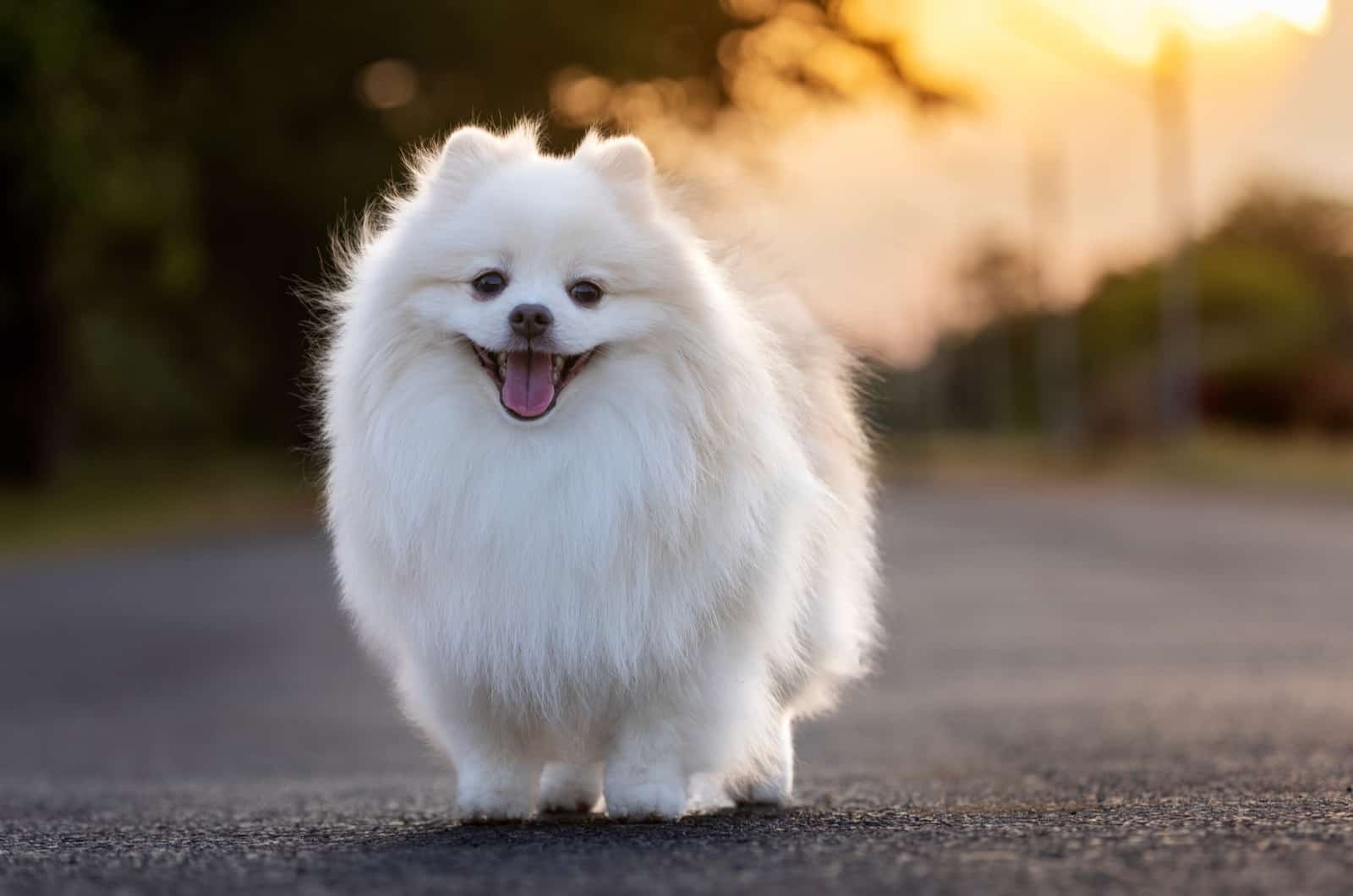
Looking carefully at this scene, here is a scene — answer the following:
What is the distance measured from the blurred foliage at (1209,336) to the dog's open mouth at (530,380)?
4607 centimetres

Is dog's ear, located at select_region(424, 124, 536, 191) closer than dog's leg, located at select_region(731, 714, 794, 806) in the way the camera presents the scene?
Yes

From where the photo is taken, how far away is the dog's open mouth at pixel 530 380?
4863mm

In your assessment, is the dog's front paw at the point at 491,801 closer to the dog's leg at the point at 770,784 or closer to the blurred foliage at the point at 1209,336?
the dog's leg at the point at 770,784

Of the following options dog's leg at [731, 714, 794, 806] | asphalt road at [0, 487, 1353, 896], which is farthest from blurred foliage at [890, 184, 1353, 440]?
dog's leg at [731, 714, 794, 806]

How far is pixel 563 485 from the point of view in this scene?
192 inches

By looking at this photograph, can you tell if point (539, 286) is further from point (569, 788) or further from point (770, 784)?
point (770, 784)

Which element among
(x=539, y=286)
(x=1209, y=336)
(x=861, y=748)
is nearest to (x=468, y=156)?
(x=539, y=286)

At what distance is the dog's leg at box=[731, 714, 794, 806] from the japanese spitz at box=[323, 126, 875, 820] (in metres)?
0.42

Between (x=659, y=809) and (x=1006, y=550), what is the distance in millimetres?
19514

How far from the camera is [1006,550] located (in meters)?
24.0

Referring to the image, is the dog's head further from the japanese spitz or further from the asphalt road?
the asphalt road

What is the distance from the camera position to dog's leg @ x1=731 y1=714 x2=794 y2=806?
18.6 feet

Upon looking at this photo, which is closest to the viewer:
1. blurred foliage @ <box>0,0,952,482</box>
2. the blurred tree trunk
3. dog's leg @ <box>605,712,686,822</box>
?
dog's leg @ <box>605,712,686,822</box>

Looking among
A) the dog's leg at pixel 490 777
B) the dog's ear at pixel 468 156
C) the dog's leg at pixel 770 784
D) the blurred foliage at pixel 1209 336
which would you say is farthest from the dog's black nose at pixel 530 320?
the blurred foliage at pixel 1209 336
